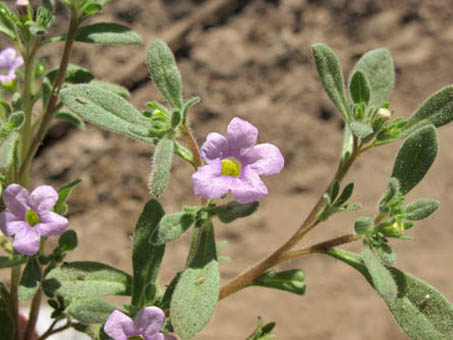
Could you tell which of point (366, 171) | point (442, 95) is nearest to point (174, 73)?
point (442, 95)

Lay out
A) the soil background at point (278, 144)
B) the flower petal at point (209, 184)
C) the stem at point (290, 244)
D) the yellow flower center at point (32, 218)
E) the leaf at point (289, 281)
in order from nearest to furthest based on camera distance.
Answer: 1. the flower petal at point (209, 184)
2. the yellow flower center at point (32, 218)
3. the stem at point (290, 244)
4. the leaf at point (289, 281)
5. the soil background at point (278, 144)

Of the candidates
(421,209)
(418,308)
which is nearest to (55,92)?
(421,209)

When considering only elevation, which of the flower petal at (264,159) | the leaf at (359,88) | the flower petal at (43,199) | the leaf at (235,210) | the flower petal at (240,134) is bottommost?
the flower petal at (43,199)

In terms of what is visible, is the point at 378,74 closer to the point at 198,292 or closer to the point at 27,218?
the point at 198,292

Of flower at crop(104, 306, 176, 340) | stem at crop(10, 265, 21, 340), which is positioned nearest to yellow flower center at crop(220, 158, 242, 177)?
flower at crop(104, 306, 176, 340)

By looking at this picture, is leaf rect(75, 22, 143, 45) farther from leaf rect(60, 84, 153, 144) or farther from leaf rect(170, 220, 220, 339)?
leaf rect(170, 220, 220, 339)

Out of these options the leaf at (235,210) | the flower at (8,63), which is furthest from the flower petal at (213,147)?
the flower at (8,63)

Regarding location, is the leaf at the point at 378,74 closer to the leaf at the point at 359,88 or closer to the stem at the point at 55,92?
the leaf at the point at 359,88
